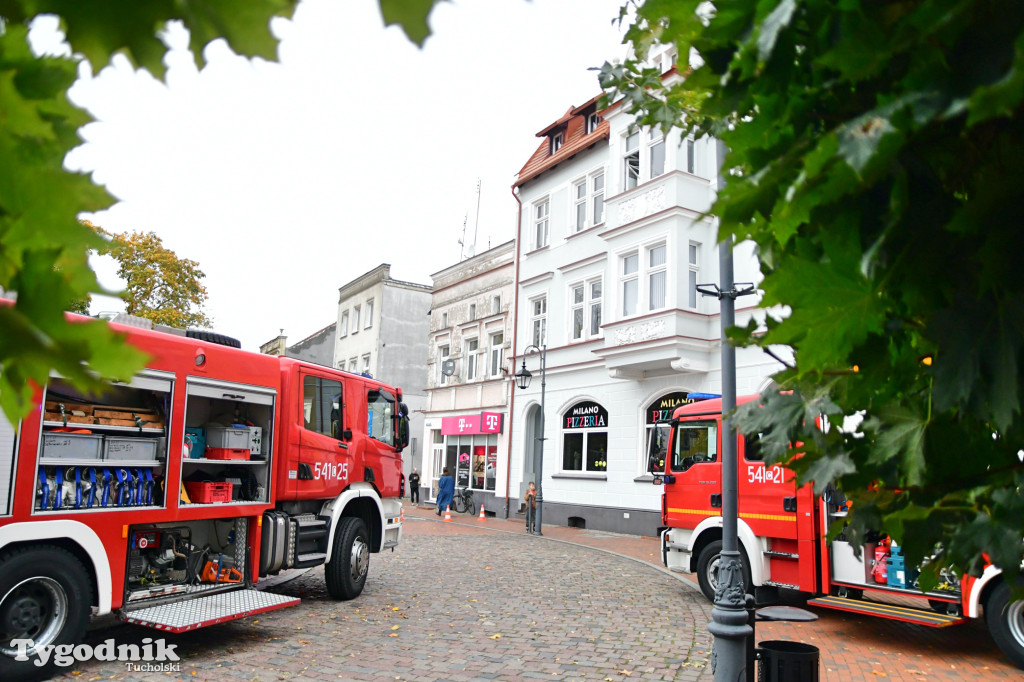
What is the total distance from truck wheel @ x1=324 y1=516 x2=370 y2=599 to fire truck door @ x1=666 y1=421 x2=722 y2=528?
433cm

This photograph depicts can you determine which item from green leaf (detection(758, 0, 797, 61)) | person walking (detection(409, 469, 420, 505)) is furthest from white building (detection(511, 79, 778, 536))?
green leaf (detection(758, 0, 797, 61))

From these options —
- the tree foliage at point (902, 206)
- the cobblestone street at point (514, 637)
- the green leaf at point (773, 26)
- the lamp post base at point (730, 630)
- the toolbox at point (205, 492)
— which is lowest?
the cobblestone street at point (514, 637)

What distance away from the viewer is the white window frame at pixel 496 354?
85.4ft

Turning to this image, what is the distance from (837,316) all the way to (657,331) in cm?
1716

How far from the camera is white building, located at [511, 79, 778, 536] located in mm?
18219

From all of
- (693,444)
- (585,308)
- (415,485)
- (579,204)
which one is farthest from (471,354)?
(693,444)

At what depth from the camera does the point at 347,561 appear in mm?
9500

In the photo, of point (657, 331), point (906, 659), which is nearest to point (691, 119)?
point (906, 659)

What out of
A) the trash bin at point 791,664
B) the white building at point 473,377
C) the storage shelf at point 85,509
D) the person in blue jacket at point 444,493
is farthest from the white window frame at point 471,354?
the trash bin at point 791,664

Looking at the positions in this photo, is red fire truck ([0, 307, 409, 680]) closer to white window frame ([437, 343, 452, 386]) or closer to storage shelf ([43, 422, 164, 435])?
storage shelf ([43, 422, 164, 435])

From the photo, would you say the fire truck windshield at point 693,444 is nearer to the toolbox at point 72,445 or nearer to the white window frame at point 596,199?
the toolbox at point 72,445

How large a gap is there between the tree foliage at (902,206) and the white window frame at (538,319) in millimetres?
22196

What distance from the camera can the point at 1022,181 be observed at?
1.16 m

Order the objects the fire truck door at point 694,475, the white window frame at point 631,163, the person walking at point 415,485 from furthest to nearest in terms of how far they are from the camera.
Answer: the person walking at point 415,485
the white window frame at point 631,163
the fire truck door at point 694,475
